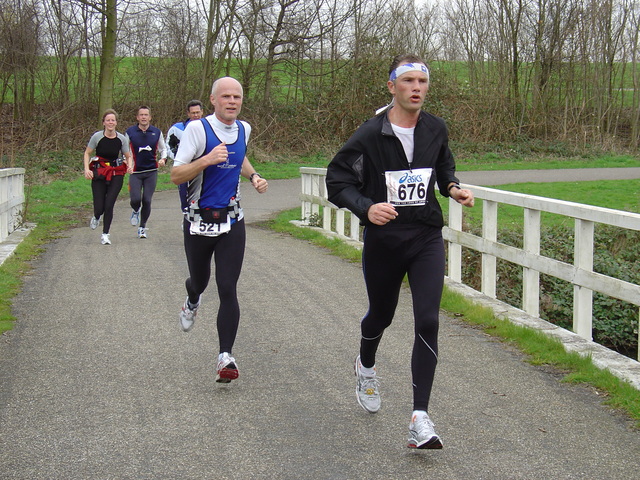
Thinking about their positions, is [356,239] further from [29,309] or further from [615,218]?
[615,218]

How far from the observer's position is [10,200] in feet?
44.0

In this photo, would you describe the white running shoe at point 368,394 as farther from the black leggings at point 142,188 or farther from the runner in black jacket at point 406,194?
the black leggings at point 142,188

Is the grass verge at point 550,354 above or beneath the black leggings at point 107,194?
beneath

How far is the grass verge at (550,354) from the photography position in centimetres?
521

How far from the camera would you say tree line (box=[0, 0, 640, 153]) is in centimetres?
3094

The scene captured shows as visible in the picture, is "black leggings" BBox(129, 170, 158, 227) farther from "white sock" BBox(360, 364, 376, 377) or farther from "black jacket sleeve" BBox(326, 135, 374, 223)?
"black jacket sleeve" BBox(326, 135, 374, 223)

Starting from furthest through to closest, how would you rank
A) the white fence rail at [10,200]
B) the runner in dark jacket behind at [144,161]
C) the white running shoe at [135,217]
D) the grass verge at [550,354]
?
the white running shoe at [135,217] < the runner in dark jacket behind at [144,161] < the white fence rail at [10,200] < the grass verge at [550,354]

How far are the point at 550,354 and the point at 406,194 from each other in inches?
95.1

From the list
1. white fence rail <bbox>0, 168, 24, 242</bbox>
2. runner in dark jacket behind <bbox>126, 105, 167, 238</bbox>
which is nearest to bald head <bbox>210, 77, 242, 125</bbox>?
white fence rail <bbox>0, 168, 24, 242</bbox>

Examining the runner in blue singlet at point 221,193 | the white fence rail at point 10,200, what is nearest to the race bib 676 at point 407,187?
the runner in blue singlet at point 221,193

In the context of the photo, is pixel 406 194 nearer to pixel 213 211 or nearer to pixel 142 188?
pixel 213 211

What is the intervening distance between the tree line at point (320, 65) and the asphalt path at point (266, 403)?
853 inches

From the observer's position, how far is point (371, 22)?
35406 millimetres

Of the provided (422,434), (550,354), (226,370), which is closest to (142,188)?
(226,370)
